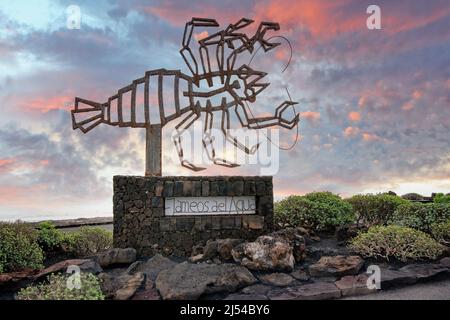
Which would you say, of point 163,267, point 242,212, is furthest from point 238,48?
point 163,267

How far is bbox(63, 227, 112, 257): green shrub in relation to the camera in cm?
1066

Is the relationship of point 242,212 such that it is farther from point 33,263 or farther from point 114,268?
point 33,263

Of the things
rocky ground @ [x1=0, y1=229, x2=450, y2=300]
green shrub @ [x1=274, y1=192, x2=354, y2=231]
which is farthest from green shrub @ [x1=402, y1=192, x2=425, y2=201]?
rocky ground @ [x1=0, y1=229, x2=450, y2=300]

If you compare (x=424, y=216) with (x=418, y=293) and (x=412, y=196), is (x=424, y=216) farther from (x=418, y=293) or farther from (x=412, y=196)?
(x=412, y=196)

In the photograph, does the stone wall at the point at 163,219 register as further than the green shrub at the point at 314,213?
No

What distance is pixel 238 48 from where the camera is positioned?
33.4ft

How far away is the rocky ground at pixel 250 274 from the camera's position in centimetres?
661

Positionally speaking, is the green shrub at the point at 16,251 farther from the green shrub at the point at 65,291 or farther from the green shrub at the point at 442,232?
the green shrub at the point at 442,232

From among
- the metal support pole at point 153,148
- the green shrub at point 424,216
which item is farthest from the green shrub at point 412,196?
the metal support pole at point 153,148

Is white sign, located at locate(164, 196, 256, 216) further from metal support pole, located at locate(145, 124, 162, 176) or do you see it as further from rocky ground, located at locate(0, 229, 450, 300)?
rocky ground, located at locate(0, 229, 450, 300)

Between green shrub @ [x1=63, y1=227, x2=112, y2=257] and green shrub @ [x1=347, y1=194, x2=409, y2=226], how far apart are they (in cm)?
750

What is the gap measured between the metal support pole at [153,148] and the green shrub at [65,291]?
3.77 meters

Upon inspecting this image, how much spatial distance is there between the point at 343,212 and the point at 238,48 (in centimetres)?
553

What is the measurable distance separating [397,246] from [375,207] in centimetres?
469
